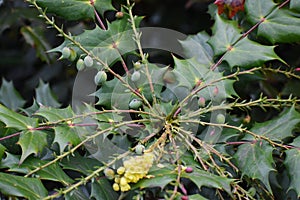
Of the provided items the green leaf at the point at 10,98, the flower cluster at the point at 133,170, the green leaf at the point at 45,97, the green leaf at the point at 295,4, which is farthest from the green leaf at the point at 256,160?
→ the green leaf at the point at 10,98

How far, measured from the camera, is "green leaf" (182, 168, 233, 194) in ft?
3.13

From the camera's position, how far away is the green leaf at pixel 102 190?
1.09 meters

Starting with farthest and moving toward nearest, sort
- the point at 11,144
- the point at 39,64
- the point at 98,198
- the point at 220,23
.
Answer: the point at 39,64, the point at 220,23, the point at 11,144, the point at 98,198

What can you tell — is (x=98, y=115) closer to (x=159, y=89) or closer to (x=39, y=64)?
(x=159, y=89)

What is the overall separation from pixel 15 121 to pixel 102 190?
0.23 metres

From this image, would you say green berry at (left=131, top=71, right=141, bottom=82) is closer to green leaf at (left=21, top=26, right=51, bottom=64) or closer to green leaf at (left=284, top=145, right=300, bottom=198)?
green leaf at (left=284, top=145, right=300, bottom=198)

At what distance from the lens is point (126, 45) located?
1.26 metres

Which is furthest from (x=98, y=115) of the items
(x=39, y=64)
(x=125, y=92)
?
(x=39, y=64)

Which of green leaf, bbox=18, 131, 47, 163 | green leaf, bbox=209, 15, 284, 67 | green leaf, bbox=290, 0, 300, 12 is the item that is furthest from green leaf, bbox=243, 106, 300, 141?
green leaf, bbox=18, 131, 47, 163

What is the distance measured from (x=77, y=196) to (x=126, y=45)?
378 millimetres

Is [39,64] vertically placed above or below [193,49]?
below

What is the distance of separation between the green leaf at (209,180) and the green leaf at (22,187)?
0.92ft

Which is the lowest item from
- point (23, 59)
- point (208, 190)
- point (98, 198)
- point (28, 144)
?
point (23, 59)

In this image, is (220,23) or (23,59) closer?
(220,23)
